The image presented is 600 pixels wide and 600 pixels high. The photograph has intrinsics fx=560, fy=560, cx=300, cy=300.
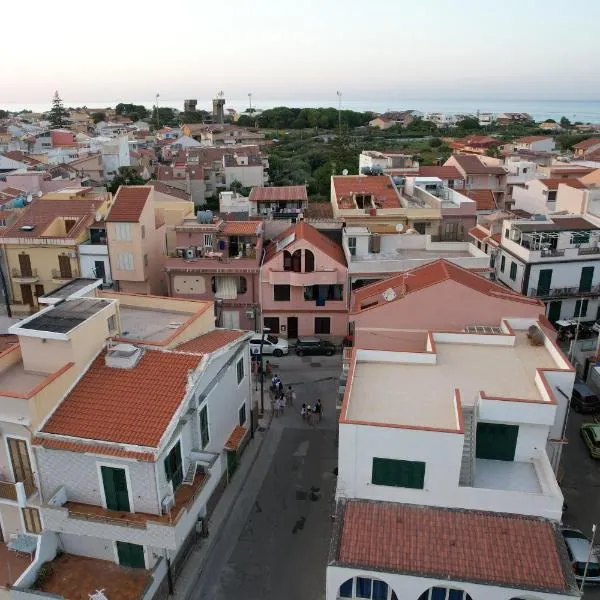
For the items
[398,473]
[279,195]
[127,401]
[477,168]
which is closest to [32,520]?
[127,401]

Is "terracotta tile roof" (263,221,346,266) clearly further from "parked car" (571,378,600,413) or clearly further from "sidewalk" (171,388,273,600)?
"parked car" (571,378,600,413)

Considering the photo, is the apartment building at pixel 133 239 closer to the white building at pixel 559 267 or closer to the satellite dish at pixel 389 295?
the satellite dish at pixel 389 295

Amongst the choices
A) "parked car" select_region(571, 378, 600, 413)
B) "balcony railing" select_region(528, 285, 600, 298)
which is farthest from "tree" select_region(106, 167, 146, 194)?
"parked car" select_region(571, 378, 600, 413)

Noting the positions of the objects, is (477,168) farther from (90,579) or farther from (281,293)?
(90,579)

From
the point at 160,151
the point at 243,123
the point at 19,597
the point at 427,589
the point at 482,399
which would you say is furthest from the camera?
the point at 243,123

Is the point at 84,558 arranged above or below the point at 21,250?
below

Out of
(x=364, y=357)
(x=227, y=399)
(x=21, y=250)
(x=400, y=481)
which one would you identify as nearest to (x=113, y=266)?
(x=21, y=250)

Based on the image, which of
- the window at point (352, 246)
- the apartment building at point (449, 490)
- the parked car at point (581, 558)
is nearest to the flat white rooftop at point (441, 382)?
the apartment building at point (449, 490)

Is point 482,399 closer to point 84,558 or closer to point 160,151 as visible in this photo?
point 84,558
